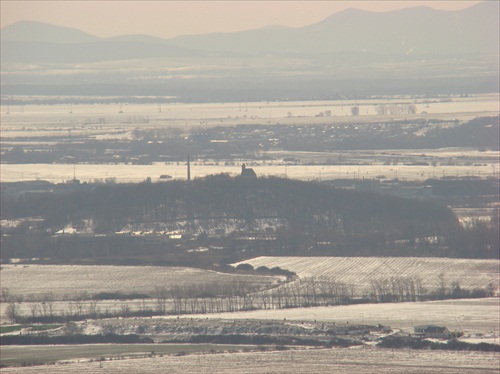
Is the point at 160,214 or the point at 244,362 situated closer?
the point at 244,362

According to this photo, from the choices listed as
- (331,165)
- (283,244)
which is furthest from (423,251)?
(331,165)

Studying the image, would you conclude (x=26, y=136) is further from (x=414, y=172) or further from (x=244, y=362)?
(x=244, y=362)

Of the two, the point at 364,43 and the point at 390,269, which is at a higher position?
the point at 364,43

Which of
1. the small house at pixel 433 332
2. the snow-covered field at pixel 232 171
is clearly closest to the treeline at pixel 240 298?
the small house at pixel 433 332

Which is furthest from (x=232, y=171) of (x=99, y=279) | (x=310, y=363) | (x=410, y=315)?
(x=310, y=363)

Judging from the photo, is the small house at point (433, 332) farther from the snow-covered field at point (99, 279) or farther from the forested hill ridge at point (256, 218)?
the forested hill ridge at point (256, 218)

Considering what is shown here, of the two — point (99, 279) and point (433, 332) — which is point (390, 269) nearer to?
point (99, 279)
